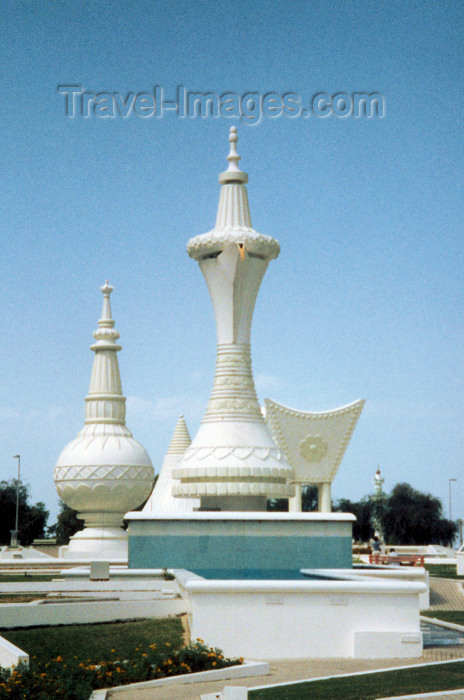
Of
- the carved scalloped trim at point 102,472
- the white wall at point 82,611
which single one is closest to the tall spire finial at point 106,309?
the carved scalloped trim at point 102,472

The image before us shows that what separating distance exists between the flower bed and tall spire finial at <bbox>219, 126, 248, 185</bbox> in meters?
23.1

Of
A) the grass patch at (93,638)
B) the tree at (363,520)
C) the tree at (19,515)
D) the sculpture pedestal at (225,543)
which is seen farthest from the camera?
the tree at (363,520)

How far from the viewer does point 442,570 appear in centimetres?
3891

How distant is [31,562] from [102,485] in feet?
32.3

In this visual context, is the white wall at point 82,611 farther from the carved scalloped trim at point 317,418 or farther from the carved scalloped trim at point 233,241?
the carved scalloped trim at point 317,418

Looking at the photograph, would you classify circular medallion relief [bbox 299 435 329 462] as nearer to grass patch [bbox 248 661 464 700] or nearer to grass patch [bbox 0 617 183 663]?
grass patch [bbox 0 617 183 663]

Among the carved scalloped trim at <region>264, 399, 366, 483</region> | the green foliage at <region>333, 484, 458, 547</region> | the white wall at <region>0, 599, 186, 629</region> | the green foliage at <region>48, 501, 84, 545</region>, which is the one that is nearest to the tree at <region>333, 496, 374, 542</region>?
the green foliage at <region>333, 484, 458, 547</region>

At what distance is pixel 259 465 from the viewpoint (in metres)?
32.7

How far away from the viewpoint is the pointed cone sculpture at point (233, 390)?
3266cm

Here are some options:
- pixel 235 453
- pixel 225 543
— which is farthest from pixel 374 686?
pixel 235 453

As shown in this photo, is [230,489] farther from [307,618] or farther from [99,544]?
[307,618]

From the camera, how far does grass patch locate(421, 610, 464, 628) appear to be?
21.8 meters

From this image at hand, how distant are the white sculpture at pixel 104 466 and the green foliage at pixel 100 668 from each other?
26.9 metres

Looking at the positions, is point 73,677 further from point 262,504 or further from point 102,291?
point 102,291
